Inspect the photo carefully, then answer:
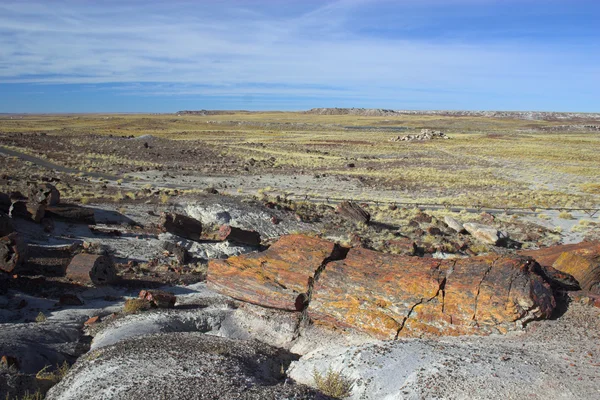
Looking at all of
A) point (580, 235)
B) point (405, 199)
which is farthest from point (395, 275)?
point (405, 199)

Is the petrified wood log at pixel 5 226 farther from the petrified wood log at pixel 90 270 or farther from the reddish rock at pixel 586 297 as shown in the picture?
the reddish rock at pixel 586 297

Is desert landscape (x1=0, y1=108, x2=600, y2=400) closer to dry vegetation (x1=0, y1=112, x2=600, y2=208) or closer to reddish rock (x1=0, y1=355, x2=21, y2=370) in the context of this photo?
reddish rock (x1=0, y1=355, x2=21, y2=370)

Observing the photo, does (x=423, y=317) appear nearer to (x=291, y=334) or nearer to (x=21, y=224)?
(x=291, y=334)

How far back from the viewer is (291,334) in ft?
32.8

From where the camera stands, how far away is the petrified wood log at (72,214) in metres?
18.9

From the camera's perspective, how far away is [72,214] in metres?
19.0

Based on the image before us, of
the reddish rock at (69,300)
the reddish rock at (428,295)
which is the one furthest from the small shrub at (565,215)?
the reddish rock at (69,300)

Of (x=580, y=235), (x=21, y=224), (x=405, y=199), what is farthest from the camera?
(x=405, y=199)

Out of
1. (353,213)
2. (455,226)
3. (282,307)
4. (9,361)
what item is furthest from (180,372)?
(455,226)

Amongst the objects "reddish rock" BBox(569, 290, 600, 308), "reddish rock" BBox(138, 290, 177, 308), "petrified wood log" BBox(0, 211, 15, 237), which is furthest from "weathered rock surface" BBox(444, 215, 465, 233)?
"petrified wood log" BBox(0, 211, 15, 237)

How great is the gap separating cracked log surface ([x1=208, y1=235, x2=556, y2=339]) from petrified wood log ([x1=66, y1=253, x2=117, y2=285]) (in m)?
4.58

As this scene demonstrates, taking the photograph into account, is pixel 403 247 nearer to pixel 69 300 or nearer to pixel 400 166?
pixel 69 300

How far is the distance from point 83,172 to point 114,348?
32.0 meters

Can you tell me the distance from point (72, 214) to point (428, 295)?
15.0 meters
